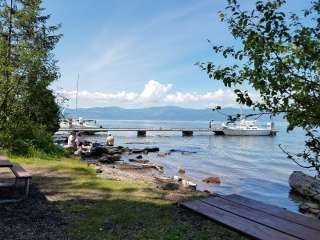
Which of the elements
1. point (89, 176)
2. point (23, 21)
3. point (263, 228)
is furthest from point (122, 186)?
point (23, 21)

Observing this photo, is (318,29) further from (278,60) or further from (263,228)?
(263,228)

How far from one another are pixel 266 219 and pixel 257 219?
141 millimetres

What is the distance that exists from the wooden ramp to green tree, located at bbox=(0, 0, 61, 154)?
10852 millimetres

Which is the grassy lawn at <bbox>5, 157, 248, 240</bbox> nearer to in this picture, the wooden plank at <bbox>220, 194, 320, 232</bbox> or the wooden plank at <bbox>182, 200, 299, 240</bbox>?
the wooden plank at <bbox>182, 200, 299, 240</bbox>

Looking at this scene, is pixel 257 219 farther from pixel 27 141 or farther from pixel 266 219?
pixel 27 141

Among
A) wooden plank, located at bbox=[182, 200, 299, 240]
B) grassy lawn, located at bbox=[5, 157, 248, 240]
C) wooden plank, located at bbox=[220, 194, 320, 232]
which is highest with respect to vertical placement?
wooden plank, located at bbox=[220, 194, 320, 232]

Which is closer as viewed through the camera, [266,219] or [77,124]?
[266,219]

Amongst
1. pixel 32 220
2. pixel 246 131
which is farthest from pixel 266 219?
pixel 246 131

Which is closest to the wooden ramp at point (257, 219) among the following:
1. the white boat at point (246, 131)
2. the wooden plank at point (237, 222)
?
the wooden plank at point (237, 222)

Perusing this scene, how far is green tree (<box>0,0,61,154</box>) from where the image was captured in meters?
15.5

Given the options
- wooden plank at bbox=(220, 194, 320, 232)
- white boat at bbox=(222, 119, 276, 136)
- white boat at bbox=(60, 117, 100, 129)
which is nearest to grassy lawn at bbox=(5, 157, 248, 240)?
wooden plank at bbox=(220, 194, 320, 232)

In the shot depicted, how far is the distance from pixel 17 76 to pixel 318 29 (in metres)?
14.4

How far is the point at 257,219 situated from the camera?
608 centimetres

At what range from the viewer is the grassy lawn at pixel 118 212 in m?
5.79
